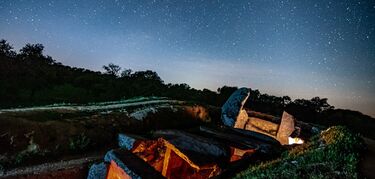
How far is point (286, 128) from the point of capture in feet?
49.8

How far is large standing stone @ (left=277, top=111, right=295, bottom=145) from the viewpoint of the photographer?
15059 mm

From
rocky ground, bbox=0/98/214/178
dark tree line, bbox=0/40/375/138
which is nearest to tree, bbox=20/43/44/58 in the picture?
dark tree line, bbox=0/40/375/138

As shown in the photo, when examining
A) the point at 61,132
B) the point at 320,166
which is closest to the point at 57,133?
the point at 61,132

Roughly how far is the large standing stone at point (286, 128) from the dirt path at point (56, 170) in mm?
10196

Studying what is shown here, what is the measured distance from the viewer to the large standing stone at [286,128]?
15.1 m

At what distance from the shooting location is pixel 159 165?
10594 mm

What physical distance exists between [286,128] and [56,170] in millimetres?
11605

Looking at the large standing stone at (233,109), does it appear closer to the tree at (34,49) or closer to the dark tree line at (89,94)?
the dark tree line at (89,94)

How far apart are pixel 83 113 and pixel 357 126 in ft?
76.2

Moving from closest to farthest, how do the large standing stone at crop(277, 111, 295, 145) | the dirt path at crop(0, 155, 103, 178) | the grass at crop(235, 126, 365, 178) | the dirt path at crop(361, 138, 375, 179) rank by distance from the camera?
the grass at crop(235, 126, 365, 178), the dirt path at crop(361, 138, 375, 179), the dirt path at crop(0, 155, 103, 178), the large standing stone at crop(277, 111, 295, 145)

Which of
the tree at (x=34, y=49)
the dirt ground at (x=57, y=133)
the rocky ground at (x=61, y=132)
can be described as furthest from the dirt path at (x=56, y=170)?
the tree at (x=34, y=49)

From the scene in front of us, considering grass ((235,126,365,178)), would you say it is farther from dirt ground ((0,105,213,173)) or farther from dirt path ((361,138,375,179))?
dirt ground ((0,105,213,173))

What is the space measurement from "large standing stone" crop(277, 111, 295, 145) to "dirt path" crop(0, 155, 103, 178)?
10196 mm

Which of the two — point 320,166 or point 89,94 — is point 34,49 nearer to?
point 89,94
